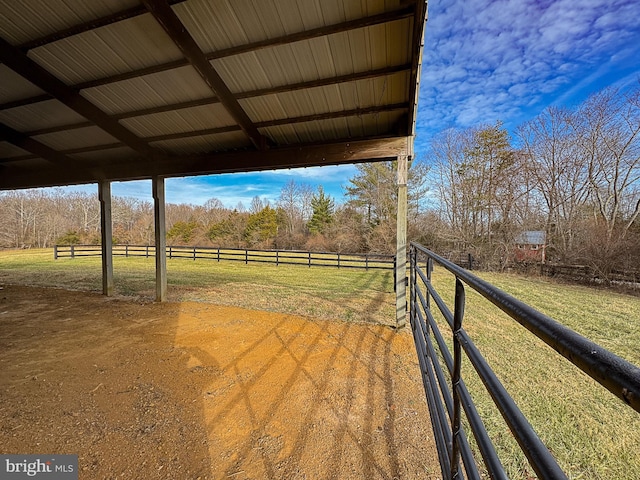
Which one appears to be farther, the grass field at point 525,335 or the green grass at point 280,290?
the green grass at point 280,290

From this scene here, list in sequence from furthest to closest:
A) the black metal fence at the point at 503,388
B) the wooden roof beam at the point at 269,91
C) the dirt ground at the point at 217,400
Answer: the wooden roof beam at the point at 269,91, the dirt ground at the point at 217,400, the black metal fence at the point at 503,388

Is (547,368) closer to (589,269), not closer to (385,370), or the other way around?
(385,370)

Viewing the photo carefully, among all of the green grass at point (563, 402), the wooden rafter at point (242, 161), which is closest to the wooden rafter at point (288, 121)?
the wooden rafter at point (242, 161)

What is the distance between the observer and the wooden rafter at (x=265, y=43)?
7.68ft

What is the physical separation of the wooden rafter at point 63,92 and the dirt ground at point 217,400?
9.83ft

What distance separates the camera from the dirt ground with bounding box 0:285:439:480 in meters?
1.76

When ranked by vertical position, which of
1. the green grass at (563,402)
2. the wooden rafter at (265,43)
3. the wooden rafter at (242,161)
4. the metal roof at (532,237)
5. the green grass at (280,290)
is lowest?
the green grass at (563,402)

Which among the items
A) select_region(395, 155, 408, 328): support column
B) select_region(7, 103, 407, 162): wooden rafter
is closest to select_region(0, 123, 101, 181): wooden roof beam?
select_region(7, 103, 407, 162): wooden rafter

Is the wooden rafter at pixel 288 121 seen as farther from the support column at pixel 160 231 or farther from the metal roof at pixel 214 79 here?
the support column at pixel 160 231

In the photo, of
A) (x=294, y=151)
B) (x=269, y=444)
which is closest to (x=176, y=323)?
(x=269, y=444)

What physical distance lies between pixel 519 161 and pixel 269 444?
634 inches

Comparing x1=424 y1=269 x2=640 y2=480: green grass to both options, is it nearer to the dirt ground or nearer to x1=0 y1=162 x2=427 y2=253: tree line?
the dirt ground

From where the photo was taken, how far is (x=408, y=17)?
2.35 metres

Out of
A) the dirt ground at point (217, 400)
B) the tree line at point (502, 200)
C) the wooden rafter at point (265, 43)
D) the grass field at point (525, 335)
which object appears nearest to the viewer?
the dirt ground at point (217, 400)
